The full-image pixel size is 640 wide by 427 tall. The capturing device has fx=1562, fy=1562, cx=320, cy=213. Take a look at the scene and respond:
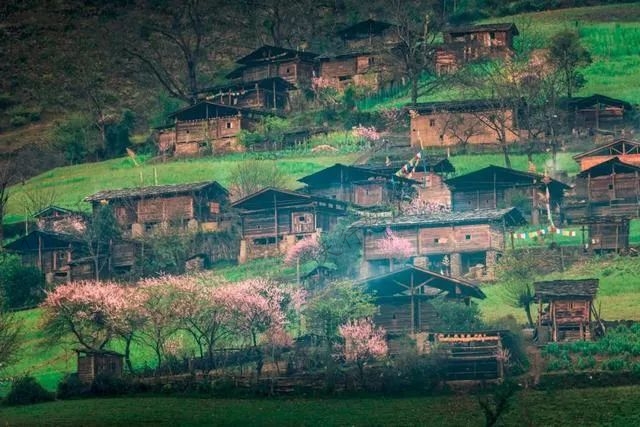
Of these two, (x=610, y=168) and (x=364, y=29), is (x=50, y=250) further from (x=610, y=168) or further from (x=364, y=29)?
(x=364, y=29)

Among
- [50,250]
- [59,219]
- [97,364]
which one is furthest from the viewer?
[59,219]

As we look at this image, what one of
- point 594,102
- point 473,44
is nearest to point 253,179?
point 594,102

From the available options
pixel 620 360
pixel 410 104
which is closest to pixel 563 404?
pixel 620 360

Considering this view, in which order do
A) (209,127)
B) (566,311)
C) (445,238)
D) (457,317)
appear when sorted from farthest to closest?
(209,127) < (445,238) < (457,317) < (566,311)

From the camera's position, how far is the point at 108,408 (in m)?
57.8

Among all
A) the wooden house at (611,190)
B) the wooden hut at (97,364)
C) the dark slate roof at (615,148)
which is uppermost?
the dark slate roof at (615,148)

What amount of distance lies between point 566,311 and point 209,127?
52614 millimetres

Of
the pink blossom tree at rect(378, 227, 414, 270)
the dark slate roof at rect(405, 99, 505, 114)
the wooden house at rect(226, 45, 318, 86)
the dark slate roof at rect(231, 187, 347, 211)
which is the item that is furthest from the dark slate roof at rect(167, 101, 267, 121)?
the pink blossom tree at rect(378, 227, 414, 270)

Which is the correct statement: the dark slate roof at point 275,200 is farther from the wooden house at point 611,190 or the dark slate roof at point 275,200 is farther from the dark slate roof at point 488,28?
the dark slate roof at point 488,28

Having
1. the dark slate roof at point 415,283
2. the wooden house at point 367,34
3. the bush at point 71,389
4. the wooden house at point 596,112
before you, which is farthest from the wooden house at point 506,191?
the wooden house at point 367,34

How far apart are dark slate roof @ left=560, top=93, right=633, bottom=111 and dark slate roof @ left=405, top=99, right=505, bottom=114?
538cm

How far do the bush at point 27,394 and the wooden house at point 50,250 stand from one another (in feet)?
95.6

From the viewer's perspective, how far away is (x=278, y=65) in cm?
12556

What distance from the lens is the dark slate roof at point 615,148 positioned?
92.4 m
